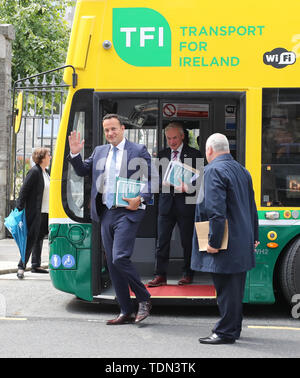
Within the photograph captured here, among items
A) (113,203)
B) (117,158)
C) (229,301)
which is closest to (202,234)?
(229,301)

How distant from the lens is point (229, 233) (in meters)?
4.71

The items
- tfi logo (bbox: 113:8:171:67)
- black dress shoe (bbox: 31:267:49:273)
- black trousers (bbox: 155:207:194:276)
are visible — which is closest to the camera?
tfi logo (bbox: 113:8:171:67)

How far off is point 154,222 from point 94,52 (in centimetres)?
259

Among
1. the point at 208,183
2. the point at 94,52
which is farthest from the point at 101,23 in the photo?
the point at 208,183

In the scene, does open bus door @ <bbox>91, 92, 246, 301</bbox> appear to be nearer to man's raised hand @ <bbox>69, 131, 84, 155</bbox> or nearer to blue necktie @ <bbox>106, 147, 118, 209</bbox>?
man's raised hand @ <bbox>69, 131, 84, 155</bbox>

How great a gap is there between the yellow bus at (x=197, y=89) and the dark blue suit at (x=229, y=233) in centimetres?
85

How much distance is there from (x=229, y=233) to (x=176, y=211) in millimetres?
1915

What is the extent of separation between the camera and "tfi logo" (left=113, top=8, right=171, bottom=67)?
5.71 metres

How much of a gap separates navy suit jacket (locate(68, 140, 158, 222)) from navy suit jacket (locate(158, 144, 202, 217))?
113cm

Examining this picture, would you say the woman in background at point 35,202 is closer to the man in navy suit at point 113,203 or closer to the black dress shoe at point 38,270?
the black dress shoe at point 38,270

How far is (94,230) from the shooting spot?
5754mm

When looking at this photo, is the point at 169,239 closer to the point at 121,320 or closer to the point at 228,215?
the point at 121,320
